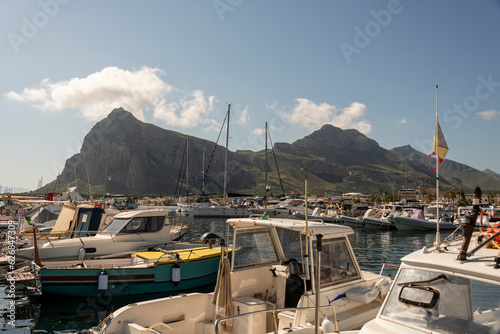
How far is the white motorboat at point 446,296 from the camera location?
169 inches

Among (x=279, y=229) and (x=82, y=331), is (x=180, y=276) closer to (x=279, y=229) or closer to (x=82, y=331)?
(x=82, y=331)

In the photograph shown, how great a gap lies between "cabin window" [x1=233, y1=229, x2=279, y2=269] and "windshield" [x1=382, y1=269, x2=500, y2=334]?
431cm

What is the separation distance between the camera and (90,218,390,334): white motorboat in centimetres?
698

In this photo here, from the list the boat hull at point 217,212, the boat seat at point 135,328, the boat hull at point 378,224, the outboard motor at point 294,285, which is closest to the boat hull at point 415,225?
the boat hull at point 378,224

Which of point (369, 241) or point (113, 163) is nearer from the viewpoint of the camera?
point (369, 241)

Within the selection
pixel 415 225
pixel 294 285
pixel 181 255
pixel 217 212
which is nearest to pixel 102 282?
pixel 181 255

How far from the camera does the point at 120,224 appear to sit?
17734 millimetres

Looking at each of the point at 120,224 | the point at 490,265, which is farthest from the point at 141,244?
the point at 490,265

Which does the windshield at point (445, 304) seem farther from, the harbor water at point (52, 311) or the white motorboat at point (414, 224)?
the white motorboat at point (414, 224)

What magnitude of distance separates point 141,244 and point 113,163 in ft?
634

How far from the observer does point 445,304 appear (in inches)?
176

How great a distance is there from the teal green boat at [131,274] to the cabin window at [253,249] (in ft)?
20.6

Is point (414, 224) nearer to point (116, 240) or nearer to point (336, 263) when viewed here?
point (116, 240)

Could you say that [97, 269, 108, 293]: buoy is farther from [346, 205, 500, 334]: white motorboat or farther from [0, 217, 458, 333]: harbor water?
[346, 205, 500, 334]: white motorboat
